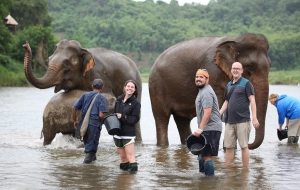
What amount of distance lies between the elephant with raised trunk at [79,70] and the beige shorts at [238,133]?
4556 mm

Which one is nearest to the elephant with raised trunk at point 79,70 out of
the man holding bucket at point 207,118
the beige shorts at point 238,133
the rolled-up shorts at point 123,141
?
the rolled-up shorts at point 123,141

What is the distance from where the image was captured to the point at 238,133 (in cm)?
920

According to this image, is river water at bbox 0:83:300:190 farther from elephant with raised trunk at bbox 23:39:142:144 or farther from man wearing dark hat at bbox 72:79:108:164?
elephant with raised trunk at bbox 23:39:142:144

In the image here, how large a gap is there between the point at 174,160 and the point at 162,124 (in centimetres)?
253

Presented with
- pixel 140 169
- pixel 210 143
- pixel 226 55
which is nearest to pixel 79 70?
pixel 226 55

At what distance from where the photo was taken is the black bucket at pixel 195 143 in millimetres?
8544

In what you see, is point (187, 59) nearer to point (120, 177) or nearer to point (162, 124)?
point (162, 124)

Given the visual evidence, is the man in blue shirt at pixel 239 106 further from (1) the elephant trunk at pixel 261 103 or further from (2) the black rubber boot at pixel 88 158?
(2) the black rubber boot at pixel 88 158

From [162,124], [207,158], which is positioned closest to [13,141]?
[162,124]

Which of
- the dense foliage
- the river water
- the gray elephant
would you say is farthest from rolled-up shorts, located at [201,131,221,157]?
the dense foliage

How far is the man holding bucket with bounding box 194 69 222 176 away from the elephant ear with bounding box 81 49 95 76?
4.92 m

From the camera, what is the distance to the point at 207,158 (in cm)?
862

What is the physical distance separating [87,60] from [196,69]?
2334 mm

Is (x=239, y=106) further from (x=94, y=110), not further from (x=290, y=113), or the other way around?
(x=290, y=113)
